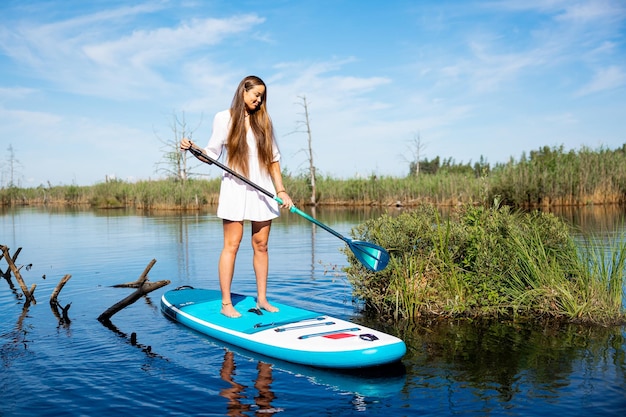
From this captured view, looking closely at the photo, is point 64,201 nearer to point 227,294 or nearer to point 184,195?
point 184,195

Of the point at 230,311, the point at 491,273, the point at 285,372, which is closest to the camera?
the point at 285,372

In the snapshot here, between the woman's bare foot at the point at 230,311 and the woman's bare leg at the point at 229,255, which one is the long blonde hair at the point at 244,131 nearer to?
the woman's bare leg at the point at 229,255

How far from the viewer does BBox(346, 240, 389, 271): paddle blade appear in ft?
18.1

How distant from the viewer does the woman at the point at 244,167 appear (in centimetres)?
536

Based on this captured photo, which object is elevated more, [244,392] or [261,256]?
[261,256]

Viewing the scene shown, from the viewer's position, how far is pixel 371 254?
5.59 metres

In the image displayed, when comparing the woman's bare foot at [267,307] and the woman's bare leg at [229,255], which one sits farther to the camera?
the woman's bare foot at [267,307]

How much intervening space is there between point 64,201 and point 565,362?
44.3 meters

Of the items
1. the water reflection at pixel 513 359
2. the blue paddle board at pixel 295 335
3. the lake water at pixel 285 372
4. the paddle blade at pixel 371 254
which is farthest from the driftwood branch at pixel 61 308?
the water reflection at pixel 513 359

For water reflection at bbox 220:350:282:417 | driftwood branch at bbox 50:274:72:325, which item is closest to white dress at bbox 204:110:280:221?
water reflection at bbox 220:350:282:417

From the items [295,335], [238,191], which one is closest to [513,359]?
[295,335]

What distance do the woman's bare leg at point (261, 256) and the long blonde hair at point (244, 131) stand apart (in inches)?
21.2

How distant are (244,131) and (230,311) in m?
1.74

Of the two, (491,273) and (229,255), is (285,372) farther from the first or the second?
(491,273)
